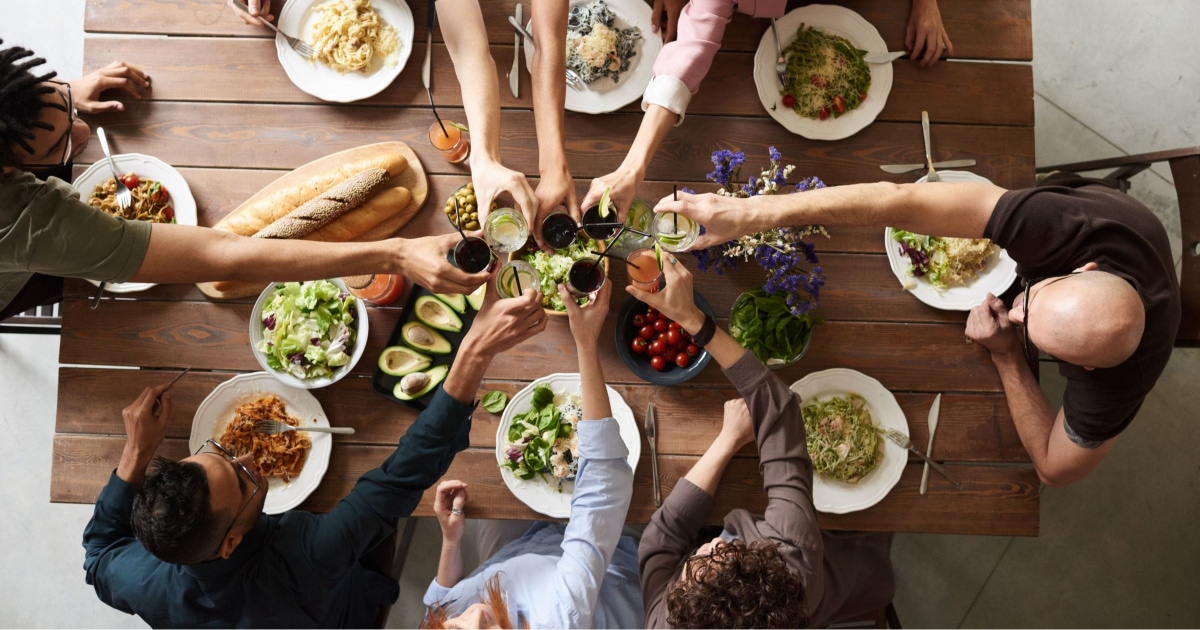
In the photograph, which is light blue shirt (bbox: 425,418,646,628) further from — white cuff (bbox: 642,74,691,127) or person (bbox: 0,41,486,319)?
white cuff (bbox: 642,74,691,127)

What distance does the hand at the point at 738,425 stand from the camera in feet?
7.09

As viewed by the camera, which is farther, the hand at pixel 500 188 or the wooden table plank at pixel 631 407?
the wooden table plank at pixel 631 407

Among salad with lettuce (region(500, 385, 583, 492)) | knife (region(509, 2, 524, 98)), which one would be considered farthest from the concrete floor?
knife (region(509, 2, 524, 98))

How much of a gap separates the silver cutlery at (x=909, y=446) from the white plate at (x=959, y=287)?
44cm

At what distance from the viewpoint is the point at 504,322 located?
1946mm

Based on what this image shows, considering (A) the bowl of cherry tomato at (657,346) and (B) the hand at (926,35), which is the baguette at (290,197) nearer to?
(A) the bowl of cherry tomato at (657,346)

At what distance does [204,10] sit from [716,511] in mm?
2454

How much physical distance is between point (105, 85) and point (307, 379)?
1.20 m

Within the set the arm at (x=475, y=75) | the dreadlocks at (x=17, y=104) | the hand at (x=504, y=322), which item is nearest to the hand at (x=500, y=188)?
the arm at (x=475, y=75)

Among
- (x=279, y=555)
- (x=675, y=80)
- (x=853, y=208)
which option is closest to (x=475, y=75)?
(x=675, y=80)

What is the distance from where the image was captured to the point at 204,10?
2375 mm

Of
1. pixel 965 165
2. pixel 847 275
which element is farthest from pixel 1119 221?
pixel 847 275

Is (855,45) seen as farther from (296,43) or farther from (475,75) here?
(296,43)

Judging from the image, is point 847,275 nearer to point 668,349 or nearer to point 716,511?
point 668,349
